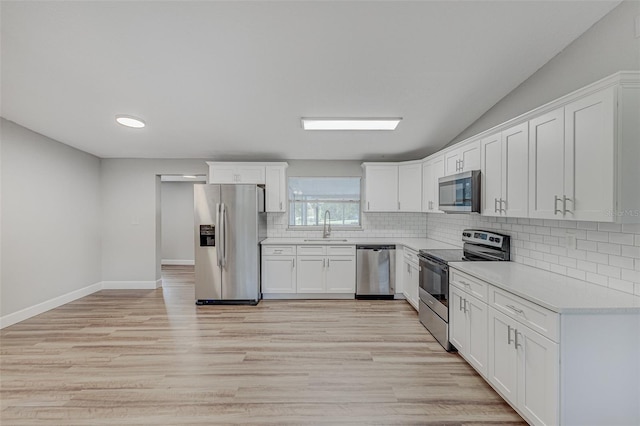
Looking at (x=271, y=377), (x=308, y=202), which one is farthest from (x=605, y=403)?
(x=308, y=202)

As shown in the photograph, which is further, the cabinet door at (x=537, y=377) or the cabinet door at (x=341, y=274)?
the cabinet door at (x=341, y=274)

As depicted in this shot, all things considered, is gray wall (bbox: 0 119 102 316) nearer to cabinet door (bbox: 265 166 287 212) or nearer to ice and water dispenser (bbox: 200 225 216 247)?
ice and water dispenser (bbox: 200 225 216 247)

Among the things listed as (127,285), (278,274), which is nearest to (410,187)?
(278,274)

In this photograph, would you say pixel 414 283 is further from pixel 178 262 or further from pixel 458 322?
pixel 178 262

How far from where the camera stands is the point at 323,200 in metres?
5.39

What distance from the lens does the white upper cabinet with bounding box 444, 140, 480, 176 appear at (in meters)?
3.16

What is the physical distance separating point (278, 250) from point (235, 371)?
2240 millimetres

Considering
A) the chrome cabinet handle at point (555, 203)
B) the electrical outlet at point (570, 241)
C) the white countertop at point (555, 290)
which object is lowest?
the white countertop at point (555, 290)

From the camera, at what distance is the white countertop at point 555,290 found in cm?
167

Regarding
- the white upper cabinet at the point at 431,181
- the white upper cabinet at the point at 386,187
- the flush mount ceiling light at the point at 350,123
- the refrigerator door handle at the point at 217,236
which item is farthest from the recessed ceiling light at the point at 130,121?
the white upper cabinet at the point at 431,181

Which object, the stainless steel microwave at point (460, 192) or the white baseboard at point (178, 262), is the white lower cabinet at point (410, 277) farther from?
the white baseboard at point (178, 262)

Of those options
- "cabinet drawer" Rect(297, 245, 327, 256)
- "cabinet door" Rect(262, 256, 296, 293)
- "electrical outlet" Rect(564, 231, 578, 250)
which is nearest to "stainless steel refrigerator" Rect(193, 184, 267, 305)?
"cabinet door" Rect(262, 256, 296, 293)

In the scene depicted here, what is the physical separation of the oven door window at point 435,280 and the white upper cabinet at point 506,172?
758 millimetres

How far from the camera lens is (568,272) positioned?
238 centimetres
